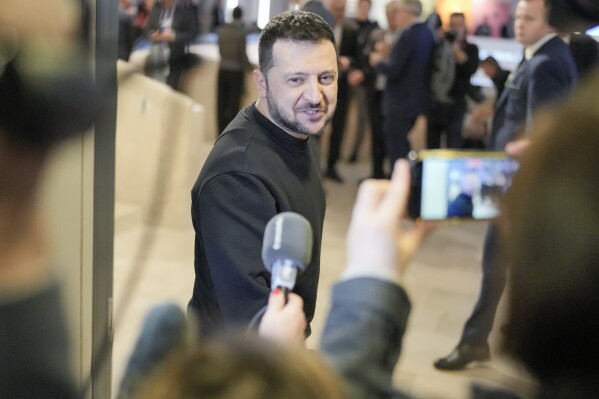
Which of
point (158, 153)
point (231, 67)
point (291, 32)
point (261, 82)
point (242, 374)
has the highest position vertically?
point (291, 32)

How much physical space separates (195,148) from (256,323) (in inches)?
185

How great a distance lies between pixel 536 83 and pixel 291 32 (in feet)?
5.18

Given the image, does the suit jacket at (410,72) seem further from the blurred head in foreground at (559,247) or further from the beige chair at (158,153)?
the blurred head in foreground at (559,247)

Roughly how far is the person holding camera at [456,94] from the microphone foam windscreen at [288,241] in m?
4.82

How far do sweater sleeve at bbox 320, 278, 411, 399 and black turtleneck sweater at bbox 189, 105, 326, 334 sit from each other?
0.78 meters

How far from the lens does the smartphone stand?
125 centimetres

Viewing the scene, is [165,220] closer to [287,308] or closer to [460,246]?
[460,246]

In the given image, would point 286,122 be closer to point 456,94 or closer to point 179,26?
point 179,26

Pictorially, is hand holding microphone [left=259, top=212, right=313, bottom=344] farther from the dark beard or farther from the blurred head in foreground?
the dark beard

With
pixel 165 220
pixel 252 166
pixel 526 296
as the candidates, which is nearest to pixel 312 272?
pixel 252 166

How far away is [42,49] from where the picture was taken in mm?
1221

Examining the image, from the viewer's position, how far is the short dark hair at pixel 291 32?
2074 mm

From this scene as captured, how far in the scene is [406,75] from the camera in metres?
5.70

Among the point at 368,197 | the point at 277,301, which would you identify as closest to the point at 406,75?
the point at 277,301
